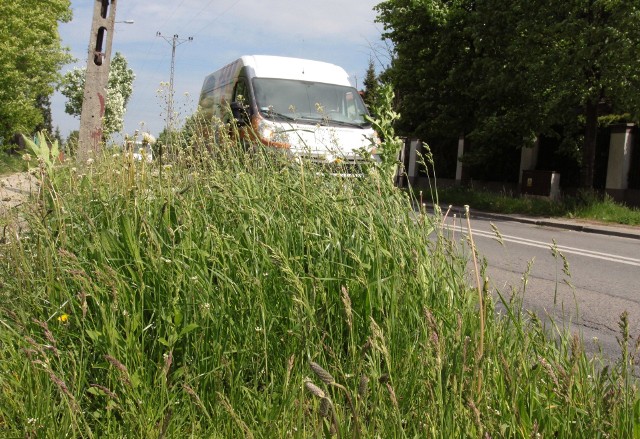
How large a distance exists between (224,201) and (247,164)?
810mm

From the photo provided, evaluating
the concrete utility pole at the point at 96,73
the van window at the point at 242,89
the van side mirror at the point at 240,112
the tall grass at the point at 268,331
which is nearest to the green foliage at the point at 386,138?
the tall grass at the point at 268,331

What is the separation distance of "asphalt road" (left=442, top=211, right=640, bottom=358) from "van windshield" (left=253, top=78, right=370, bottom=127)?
3.31 meters

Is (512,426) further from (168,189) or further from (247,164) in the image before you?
(247,164)

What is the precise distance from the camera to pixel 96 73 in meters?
10.6

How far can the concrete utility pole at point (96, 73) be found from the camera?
10133mm

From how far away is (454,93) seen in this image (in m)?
27.3

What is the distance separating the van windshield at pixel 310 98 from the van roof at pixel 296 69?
15 centimetres

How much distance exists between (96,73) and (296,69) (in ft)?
16.4

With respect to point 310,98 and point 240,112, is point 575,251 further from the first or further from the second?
point 240,112

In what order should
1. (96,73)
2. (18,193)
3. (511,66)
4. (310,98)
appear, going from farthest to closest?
(511,66) < (310,98) < (96,73) < (18,193)

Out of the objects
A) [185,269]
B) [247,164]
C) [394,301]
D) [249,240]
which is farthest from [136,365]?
[247,164]

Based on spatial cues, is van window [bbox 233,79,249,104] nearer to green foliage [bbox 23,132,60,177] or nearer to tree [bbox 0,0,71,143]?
green foliage [bbox 23,132,60,177]

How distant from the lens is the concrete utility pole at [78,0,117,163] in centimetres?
1013

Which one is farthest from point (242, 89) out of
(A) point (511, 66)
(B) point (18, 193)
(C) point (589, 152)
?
(C) point (589, 152)
